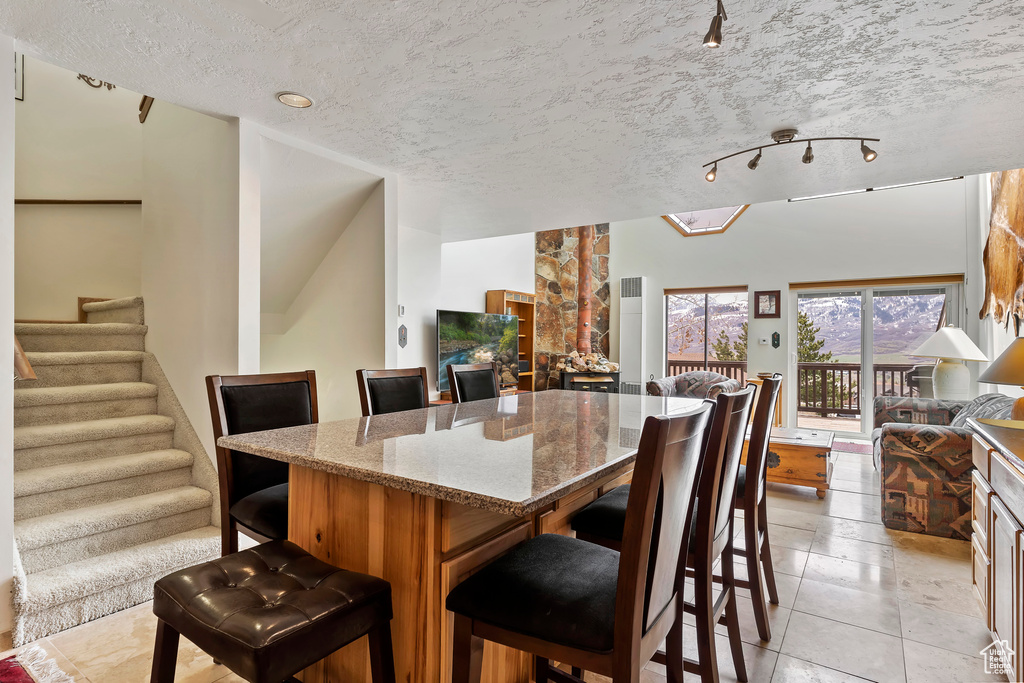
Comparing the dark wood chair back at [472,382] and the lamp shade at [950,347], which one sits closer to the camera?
the dark wood chair back at [472,382]

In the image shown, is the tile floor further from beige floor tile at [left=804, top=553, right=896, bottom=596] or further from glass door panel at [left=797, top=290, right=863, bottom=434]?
glass door panel at [left=797, top=290, right=863, bottom=434]

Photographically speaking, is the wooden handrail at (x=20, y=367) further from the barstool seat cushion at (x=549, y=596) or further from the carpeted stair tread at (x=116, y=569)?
the barstool seat cushion at (x=549, y=596)

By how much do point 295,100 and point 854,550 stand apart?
12.7ft

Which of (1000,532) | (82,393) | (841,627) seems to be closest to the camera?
(1000,532)

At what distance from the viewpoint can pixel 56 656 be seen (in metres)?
1.87

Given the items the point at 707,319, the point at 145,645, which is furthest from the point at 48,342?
the point at 707,319

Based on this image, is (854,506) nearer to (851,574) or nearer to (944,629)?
(851,574)

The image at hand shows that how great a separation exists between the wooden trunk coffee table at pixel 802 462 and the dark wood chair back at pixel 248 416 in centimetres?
332

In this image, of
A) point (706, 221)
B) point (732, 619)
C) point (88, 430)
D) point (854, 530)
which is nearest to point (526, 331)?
point (706, 221)

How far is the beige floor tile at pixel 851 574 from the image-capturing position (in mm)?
2512

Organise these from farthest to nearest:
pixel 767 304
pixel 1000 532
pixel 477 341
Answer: pixel 767 304 < pixel 477 341 < pixel 1000 532

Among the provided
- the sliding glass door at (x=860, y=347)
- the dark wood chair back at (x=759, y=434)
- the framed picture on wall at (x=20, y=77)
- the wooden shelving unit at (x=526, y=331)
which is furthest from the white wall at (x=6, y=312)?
the sliding glass door at (x=860, y=347)

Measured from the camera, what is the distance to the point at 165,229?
3.28 metres

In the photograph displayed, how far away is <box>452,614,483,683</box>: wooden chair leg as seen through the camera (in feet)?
3.57
